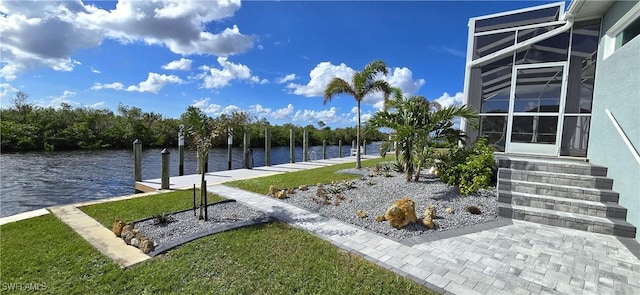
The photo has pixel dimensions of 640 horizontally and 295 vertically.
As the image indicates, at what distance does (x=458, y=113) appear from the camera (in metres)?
6.10

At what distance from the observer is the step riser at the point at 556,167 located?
4.62 meters

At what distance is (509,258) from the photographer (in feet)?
9.91

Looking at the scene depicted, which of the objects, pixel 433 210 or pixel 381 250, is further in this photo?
pixel 433 210

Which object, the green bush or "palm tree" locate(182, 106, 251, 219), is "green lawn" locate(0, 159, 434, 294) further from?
the green bush

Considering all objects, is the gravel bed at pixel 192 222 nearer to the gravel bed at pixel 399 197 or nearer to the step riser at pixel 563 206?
the gravel bed at pixel 399 197

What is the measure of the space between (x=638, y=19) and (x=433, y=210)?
14.0ft

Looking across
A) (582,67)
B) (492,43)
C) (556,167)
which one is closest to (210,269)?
(556,167)

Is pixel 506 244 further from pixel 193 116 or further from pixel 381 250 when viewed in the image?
pixel 193 116

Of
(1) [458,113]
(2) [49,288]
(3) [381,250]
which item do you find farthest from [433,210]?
(2) [49,288]

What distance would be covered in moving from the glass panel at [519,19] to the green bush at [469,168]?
3.61m

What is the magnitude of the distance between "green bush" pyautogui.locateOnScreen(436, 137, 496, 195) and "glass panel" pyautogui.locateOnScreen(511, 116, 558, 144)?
3.74ft

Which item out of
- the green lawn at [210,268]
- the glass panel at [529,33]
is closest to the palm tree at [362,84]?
the glass panel at [529,33]

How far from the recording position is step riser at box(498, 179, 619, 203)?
420cm

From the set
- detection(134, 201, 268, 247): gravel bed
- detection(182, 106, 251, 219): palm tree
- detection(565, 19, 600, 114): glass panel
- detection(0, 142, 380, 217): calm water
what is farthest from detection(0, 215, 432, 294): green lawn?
detection(565, 19, 600, 114): glass panel
